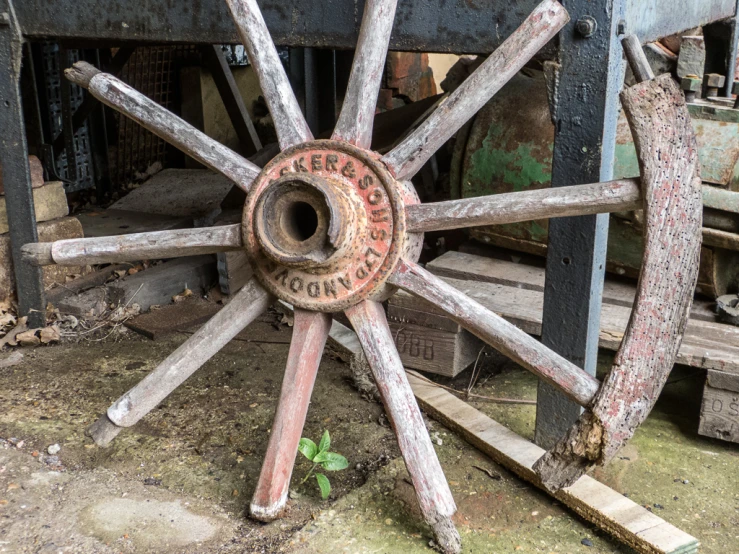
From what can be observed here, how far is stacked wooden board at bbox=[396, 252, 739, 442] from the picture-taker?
2598 mm

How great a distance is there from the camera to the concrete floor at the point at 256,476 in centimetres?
→ 222

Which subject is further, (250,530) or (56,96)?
(56,96)

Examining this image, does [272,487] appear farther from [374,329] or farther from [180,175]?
[180,175]

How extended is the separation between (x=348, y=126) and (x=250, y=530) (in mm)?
1179

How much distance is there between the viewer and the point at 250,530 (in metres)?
2.26

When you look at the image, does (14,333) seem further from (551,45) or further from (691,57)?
(691,57)

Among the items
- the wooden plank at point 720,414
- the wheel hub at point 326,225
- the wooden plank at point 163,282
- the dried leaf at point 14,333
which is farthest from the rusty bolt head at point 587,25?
the dried leaf at point 14,333

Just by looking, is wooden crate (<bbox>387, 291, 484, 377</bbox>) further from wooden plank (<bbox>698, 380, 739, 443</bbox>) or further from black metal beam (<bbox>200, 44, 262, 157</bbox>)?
black metal beam (<bbox>200, 44, 262, 157</bbox>)

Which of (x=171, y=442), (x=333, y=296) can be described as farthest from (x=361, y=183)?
(x=171, y=442)

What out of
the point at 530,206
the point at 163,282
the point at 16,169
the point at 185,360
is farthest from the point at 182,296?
the point at 530,206

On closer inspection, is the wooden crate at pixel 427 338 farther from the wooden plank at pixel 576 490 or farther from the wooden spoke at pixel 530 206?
the wooden spoke at pixel 530 206

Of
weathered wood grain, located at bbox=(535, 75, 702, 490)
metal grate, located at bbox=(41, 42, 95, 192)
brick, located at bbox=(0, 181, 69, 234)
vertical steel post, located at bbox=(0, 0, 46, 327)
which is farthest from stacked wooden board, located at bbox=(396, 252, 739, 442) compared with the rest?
metal grate, located at bbox=(41, 42, 95, 192)

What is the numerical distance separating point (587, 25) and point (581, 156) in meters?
0.36

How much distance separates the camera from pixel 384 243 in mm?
2174
